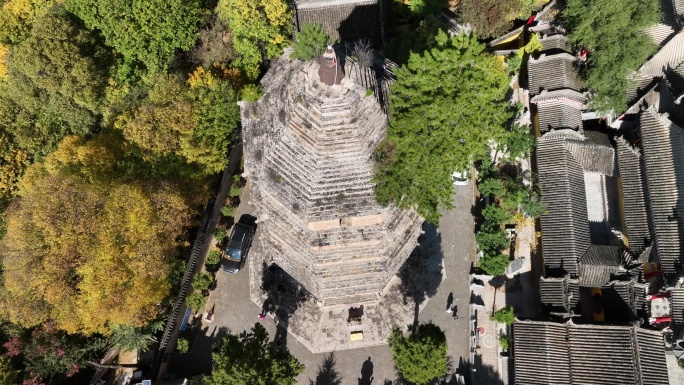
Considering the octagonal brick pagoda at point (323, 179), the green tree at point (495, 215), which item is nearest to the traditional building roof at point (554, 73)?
the green tree at point (495, 215)

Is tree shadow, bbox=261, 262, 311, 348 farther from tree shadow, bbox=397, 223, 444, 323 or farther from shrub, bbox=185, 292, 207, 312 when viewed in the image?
tree shadow, bbox=397, 223, 444, 323

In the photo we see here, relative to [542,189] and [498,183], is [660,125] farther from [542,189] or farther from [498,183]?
[498,183]

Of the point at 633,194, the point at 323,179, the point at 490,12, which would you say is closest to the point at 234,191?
the point at 323,179

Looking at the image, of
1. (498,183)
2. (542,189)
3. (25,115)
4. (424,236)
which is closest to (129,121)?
(25,115)

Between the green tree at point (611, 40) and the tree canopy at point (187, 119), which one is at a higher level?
the green tree at point (611, 40)

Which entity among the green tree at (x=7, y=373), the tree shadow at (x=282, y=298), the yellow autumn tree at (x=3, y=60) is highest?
the yellow autumn tree at (x=3, y=60)

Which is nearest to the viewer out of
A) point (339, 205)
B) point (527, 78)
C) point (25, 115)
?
point (339, 205)

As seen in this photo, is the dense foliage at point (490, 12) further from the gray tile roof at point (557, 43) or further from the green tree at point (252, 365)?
the green tree at point (252, 365)
